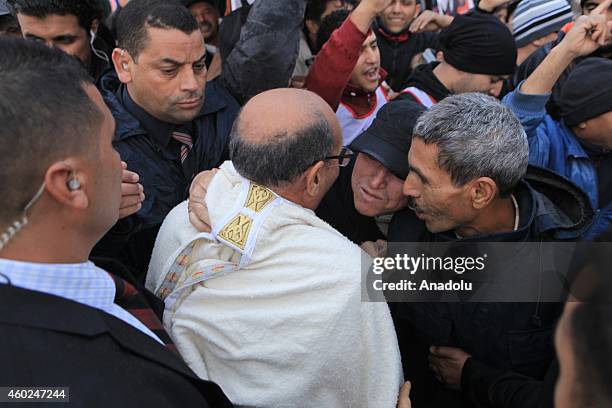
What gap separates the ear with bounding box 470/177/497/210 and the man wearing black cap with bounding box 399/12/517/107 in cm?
139

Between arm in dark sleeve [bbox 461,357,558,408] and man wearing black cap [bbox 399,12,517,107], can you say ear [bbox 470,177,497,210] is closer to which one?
arm in dark sleeve [bbox 461,357,558,408]

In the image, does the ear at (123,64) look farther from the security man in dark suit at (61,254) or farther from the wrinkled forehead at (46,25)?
the security man in dark suit at (61,254)

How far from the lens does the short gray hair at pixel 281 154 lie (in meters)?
1.85

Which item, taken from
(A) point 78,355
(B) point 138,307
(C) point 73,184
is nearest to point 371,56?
(B) point 138,307

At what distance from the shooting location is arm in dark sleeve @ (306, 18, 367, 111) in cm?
287

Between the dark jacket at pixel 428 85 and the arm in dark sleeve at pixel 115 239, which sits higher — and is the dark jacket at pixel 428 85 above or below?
below

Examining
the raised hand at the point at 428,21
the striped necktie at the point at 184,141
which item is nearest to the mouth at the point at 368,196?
the striped necktie at the point at 184,141

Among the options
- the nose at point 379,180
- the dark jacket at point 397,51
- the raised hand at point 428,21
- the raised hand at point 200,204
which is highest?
the raised hand at point 200,204

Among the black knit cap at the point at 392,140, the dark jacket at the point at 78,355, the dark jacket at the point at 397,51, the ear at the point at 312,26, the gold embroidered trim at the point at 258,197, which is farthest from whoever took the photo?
the dark jacket at the point at 397,51

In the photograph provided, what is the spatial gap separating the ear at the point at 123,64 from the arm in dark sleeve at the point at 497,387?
1.92 meters

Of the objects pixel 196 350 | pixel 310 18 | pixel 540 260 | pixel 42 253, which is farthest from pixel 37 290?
pixel 310 18

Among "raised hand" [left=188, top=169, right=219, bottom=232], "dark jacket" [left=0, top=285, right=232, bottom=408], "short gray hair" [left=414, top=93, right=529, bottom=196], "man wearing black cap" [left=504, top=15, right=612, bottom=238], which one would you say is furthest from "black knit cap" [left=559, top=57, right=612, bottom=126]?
"dark jacket" [left=0, top=285, right=232, bottom=408]

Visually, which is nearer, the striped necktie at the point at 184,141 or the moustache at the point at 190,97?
the moustache at the point at 190,97

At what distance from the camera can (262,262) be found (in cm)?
172
